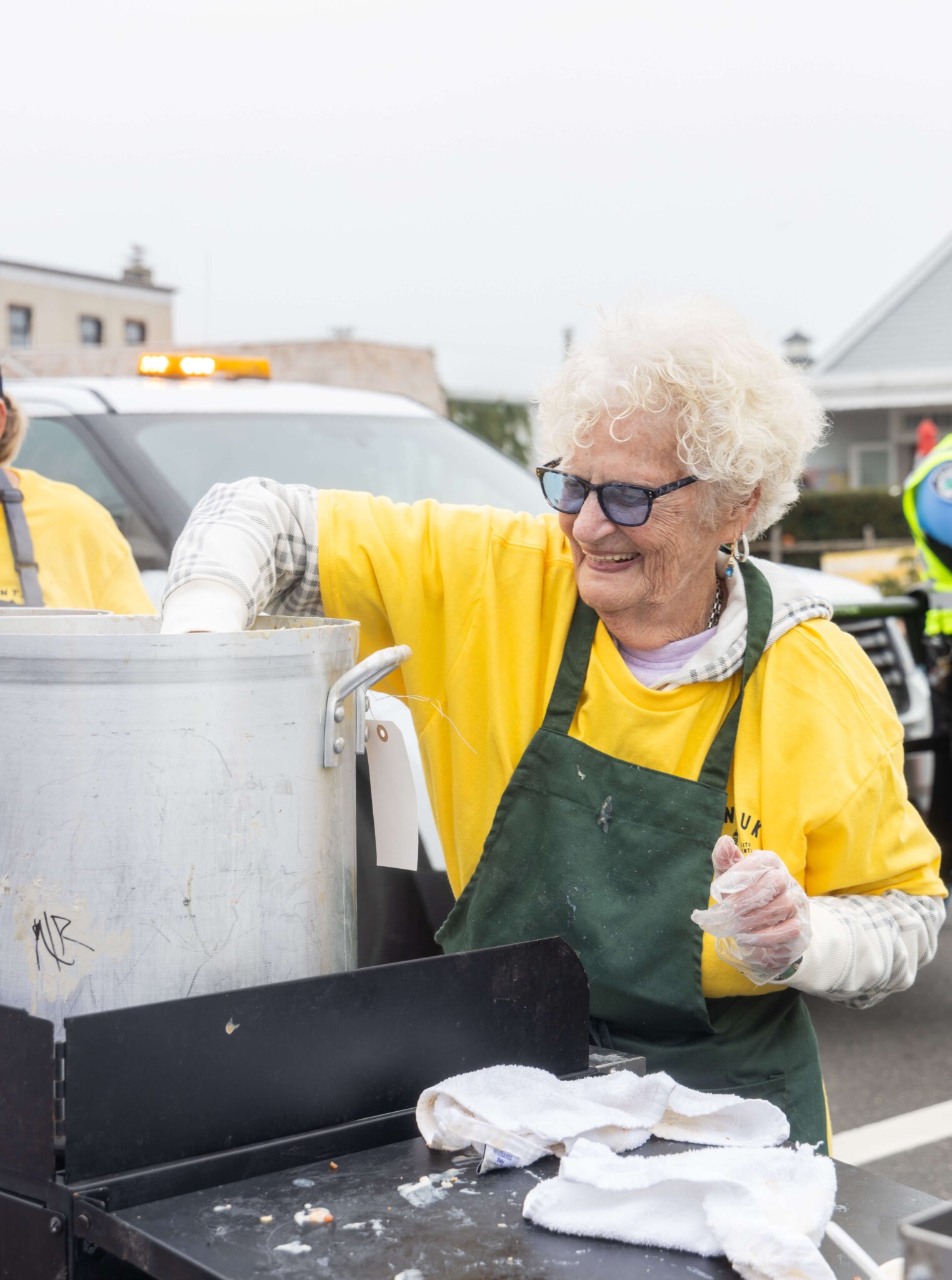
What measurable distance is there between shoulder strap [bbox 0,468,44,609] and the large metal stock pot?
1919 millimetres

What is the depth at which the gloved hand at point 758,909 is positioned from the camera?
1562 mm

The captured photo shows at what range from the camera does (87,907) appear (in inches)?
55.9

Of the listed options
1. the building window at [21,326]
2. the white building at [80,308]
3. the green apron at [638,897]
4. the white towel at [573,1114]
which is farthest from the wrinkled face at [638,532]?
the building window at [21,326]

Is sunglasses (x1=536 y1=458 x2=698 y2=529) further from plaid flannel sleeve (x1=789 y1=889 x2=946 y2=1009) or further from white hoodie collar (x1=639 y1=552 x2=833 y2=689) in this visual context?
plaid flannel sleeve (x1=789 y1=889 x2=946 y2=1009)

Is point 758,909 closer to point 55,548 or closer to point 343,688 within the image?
point 343,688

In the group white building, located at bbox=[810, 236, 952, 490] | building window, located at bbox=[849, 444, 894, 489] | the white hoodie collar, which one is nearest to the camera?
the white hoodie collar

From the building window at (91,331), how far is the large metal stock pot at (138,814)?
4246 centimetres

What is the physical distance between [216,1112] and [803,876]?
3.05 feet

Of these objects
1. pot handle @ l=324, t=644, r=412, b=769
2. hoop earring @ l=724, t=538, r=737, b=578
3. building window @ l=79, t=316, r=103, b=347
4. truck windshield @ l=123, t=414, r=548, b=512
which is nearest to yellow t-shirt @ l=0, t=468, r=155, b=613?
truck windshield @ l=123, t=414, r=548, b=512

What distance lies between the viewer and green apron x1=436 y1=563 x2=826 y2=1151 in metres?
1.88

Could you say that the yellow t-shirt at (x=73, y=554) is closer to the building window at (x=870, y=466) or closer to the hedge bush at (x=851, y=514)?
the hedge bush at (x=851, y=514)

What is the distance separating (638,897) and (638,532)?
52cm

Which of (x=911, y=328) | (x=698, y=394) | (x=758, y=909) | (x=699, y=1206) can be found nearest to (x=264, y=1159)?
(x=699, y=1206)

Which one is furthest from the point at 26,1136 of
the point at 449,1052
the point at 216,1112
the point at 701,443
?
the point at 701,443
